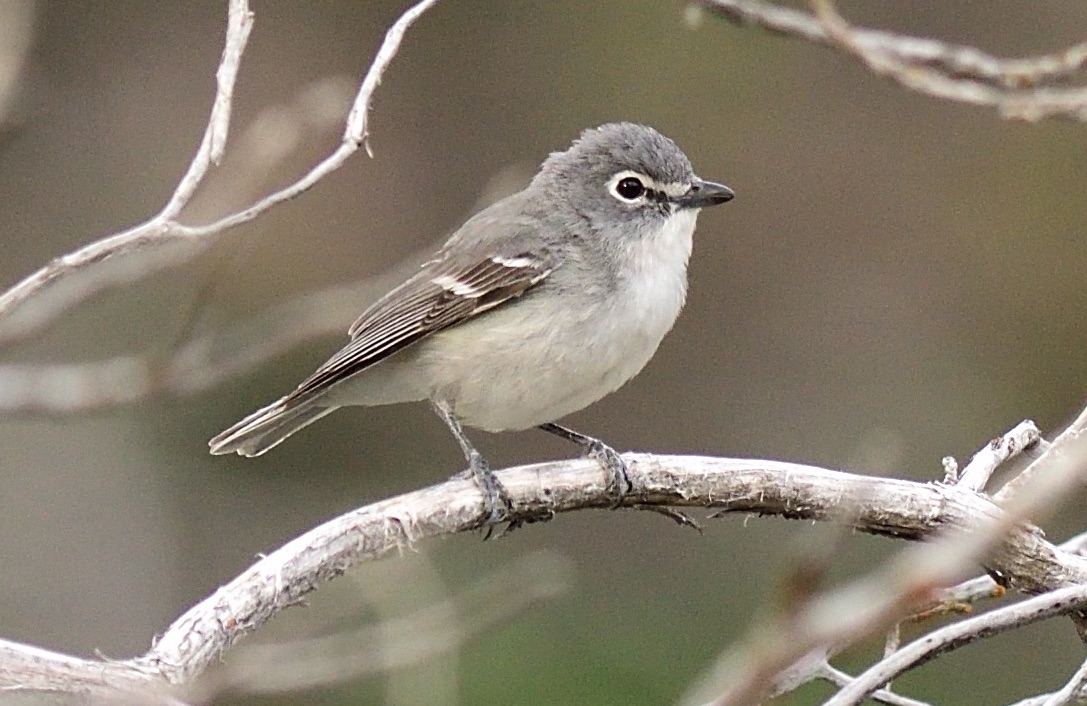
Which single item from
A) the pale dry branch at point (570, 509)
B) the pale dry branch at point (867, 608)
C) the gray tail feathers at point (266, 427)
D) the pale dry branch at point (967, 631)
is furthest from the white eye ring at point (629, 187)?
the pale dry branch at point (867, 608)

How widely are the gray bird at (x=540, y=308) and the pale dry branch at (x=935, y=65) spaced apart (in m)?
1.51

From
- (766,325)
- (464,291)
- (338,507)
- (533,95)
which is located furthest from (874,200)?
(464,291)

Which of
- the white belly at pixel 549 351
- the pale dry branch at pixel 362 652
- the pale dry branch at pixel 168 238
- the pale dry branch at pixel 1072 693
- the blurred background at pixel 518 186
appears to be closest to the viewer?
the pale dry branch at pixel 362 652

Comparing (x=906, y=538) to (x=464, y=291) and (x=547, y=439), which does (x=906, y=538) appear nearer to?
(x=464, y=291)

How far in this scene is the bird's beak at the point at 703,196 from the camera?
5297mm

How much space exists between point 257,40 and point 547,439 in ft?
10.4

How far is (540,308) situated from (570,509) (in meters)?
1.02

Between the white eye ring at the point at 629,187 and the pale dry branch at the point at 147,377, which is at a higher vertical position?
the white eye ring at the point at 629,187

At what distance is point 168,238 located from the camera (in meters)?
3.22

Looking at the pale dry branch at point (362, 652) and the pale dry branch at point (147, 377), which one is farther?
the pale dry branch at point (147, 377)

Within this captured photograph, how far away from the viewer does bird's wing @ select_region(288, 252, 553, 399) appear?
512 centimetres

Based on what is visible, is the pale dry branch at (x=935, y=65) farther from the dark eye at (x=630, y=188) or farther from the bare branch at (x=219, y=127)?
the dark eye at (x=630, y=188)

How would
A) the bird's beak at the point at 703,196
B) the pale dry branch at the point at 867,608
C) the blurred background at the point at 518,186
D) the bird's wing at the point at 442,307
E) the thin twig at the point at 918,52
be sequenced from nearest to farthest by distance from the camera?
the pale dry branch at the point at 867,608, the thin twig at the point at 918,52, the bird's wing at the point at 442,307, the bird's beak at the point at 703,196, the blurred background at the point at 518,186

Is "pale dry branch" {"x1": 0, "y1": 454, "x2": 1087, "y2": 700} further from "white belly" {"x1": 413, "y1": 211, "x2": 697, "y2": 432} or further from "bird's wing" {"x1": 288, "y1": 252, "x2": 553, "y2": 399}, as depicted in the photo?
"bird's wing" {"x1": 288, "y1": 252, "x2": 553, "y2": 399}
